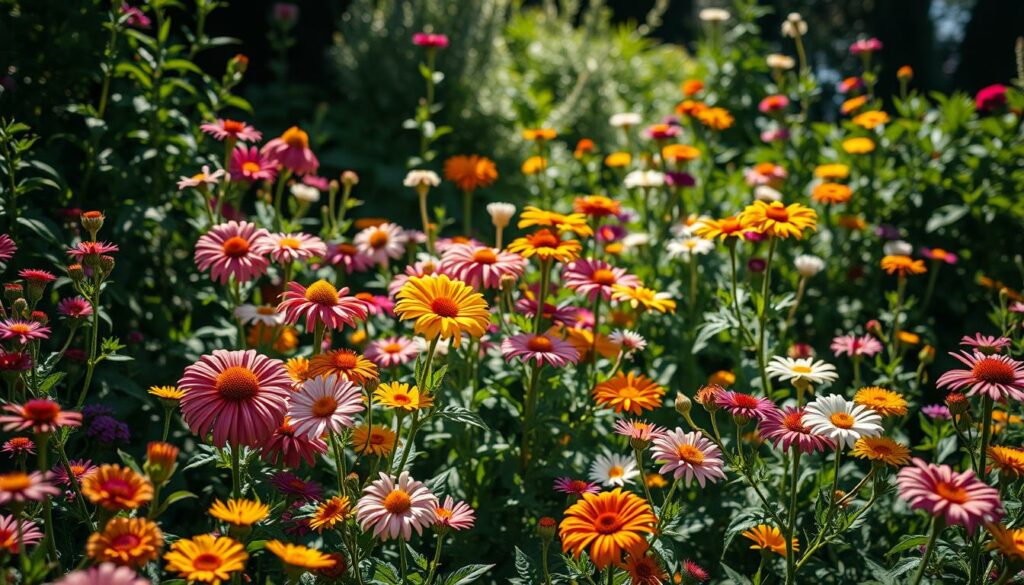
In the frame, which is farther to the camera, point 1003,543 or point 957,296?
point 957,296

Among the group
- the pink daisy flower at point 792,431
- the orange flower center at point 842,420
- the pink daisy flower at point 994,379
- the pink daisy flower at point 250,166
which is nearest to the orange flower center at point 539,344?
the pink daisy flower at point 792,431

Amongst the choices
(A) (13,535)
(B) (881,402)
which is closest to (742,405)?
(B) (881,402)

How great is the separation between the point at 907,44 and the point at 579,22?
4.55m

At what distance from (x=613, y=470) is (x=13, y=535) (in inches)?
52.2

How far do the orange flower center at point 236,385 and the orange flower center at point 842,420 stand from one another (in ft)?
4.03

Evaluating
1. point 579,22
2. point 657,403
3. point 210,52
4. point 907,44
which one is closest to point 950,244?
point 657,403

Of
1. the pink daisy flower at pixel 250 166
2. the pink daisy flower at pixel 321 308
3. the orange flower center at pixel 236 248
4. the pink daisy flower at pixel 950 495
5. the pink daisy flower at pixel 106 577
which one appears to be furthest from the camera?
the pink daisy flower at pixel 250 166

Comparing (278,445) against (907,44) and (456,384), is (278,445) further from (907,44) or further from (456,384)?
(907,44)

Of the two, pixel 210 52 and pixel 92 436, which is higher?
pixel 210 52

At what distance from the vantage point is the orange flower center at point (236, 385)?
1.69 m

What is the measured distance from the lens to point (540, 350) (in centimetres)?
211

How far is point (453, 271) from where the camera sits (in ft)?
7.27

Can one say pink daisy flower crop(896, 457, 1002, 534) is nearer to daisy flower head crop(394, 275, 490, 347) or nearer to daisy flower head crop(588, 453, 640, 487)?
daisy flower head crop(588, 453, 640, 487)

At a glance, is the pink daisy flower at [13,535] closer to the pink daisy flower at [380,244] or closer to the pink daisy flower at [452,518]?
the pink daisy flower at [452,518]
